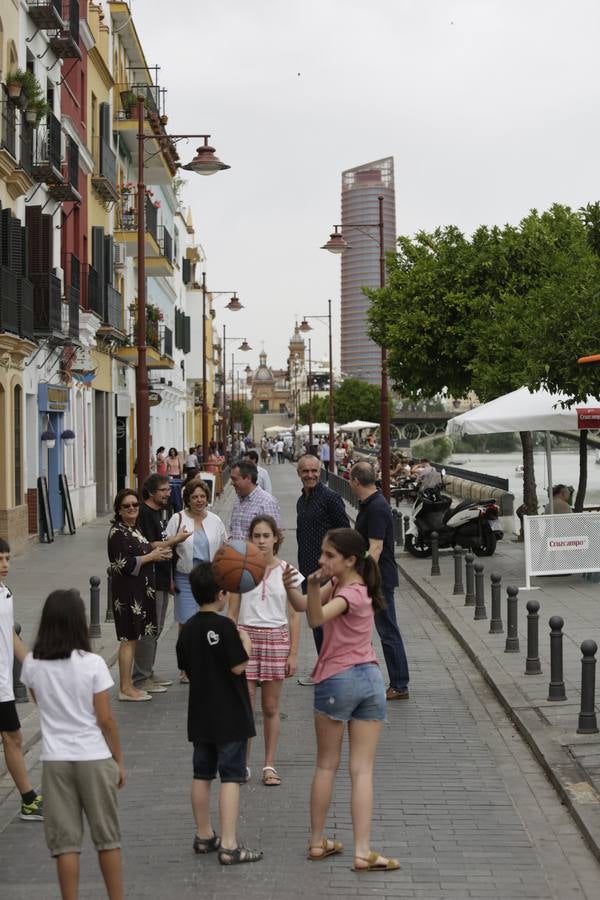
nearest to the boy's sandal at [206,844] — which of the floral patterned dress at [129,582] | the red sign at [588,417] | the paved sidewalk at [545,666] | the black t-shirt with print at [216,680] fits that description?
the black t-shirt with print at [216,680]

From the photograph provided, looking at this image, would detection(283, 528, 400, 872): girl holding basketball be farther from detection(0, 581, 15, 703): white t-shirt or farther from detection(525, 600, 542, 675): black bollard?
detection(525, 600, 542, 675): black bollard

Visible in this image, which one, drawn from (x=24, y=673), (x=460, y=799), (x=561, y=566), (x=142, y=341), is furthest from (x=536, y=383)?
(x=24, y=673)

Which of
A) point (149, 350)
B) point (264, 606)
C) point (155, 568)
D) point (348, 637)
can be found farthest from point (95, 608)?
point (149, 350)

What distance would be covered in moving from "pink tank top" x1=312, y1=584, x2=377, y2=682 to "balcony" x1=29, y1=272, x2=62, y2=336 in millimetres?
19197

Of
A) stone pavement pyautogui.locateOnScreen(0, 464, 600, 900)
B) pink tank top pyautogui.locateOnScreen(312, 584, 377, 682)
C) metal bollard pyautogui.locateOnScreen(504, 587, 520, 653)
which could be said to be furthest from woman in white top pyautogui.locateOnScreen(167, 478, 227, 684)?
pink tank top pyautogui.locateOnScreen(312, 584, 377, 682)

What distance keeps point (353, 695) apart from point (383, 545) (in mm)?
3910

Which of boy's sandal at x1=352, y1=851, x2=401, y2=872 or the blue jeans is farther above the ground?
the blue jeans

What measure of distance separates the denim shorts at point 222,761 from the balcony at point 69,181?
20711 millimetres

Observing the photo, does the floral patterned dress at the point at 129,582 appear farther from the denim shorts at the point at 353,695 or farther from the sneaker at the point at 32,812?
the denim shorts at the point at 353,695

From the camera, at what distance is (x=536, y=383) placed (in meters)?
17.7

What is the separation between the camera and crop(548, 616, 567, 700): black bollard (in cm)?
980

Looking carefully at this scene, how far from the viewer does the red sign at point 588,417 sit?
1753 cm

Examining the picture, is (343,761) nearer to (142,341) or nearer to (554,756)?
(554,756)

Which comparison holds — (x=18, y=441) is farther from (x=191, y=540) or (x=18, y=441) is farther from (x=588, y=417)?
(x=191, y=540)
